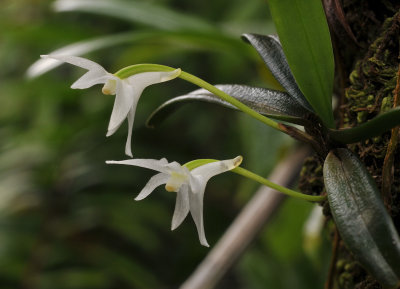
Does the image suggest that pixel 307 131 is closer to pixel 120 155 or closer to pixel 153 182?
pixel 153 182

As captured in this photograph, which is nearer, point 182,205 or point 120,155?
point 182,205

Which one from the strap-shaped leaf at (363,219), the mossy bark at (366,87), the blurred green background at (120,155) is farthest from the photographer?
the blurred green background at (120,155)

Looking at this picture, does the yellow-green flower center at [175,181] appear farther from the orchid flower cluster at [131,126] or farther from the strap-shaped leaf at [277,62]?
the strap-shaped leaf at [277,62]

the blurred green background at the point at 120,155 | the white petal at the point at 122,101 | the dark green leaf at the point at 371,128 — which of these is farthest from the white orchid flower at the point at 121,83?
the blurred green background at the point at 120,155

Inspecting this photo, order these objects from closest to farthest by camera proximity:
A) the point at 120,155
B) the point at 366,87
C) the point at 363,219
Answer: the point at 363,219, the point at 366,87, the point at 120,155

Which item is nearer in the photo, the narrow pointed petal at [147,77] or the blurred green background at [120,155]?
the narrow pointed petal at [147,77]

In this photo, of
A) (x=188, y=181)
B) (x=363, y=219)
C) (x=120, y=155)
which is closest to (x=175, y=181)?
(x=188, y=181)

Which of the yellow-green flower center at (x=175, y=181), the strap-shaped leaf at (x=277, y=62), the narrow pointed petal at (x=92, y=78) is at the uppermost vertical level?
the narrow pointed petal at (x=92, y=78)
